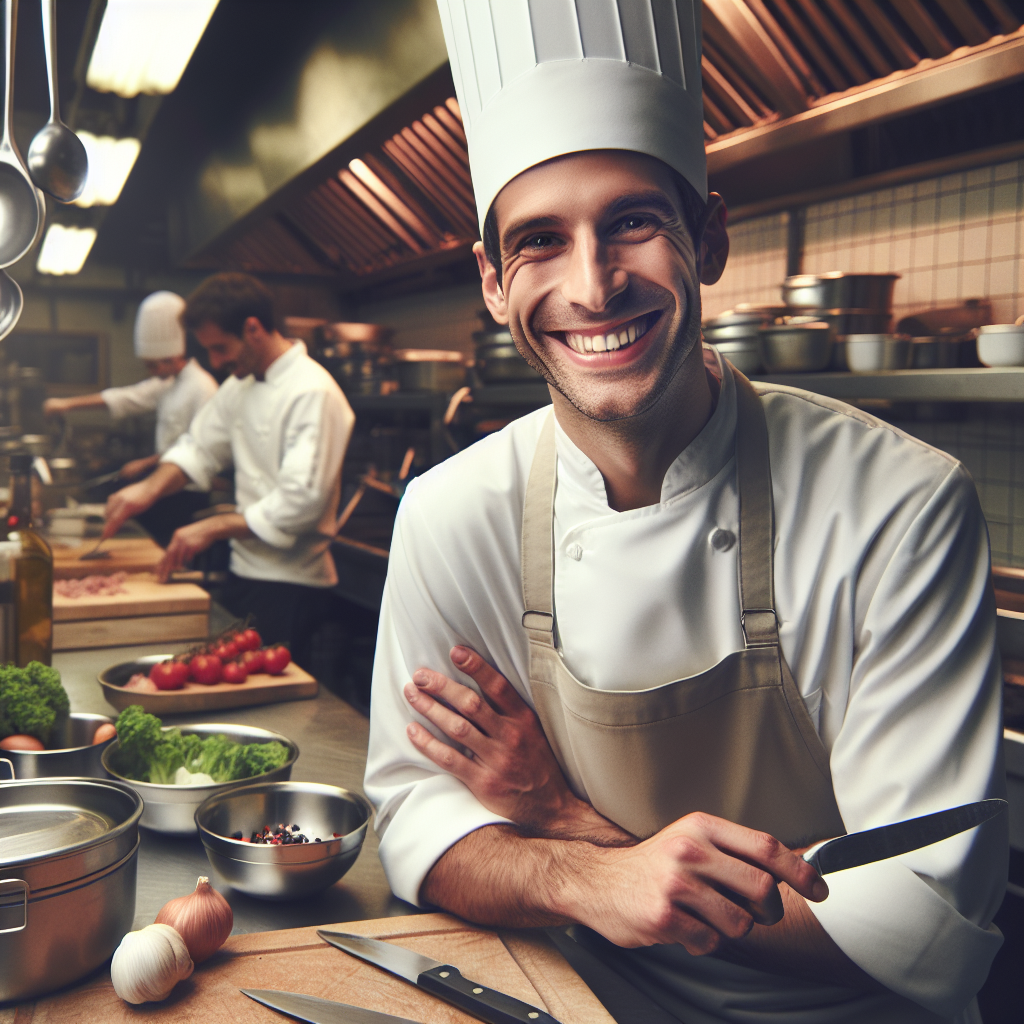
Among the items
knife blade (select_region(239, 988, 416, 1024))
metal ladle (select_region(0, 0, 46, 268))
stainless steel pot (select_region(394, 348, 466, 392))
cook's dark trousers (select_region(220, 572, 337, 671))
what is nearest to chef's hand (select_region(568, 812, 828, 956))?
knife blade (select_region(239, 988, 416, 1024))

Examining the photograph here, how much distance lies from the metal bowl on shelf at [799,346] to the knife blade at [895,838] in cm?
143

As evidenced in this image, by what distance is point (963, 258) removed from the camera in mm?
2574

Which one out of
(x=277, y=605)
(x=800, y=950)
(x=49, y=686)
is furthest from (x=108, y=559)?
(x=800, y=950)

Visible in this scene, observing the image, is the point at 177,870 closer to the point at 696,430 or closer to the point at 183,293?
the point at 696,430

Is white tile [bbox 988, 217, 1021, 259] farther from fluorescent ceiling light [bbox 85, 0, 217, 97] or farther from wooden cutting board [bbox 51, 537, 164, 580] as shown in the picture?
wooden cutting board [bbox 51, 537, 164, 580]

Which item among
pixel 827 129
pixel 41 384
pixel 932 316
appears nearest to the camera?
pixel 827 129

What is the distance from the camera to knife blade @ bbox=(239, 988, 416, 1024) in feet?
2.69

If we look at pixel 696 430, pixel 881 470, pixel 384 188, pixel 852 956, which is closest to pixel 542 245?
pixel 696 430

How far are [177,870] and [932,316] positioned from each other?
2219 mm

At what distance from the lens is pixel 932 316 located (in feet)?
8.17

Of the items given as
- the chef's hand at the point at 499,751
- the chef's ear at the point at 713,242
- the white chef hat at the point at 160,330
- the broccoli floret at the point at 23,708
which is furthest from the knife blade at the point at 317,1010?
the white chef hat at the point at 160,330

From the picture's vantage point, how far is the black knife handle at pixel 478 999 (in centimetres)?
83

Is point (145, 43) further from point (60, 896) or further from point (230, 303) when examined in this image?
point (60, 896)

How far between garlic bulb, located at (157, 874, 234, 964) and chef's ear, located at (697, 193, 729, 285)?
0.90m
